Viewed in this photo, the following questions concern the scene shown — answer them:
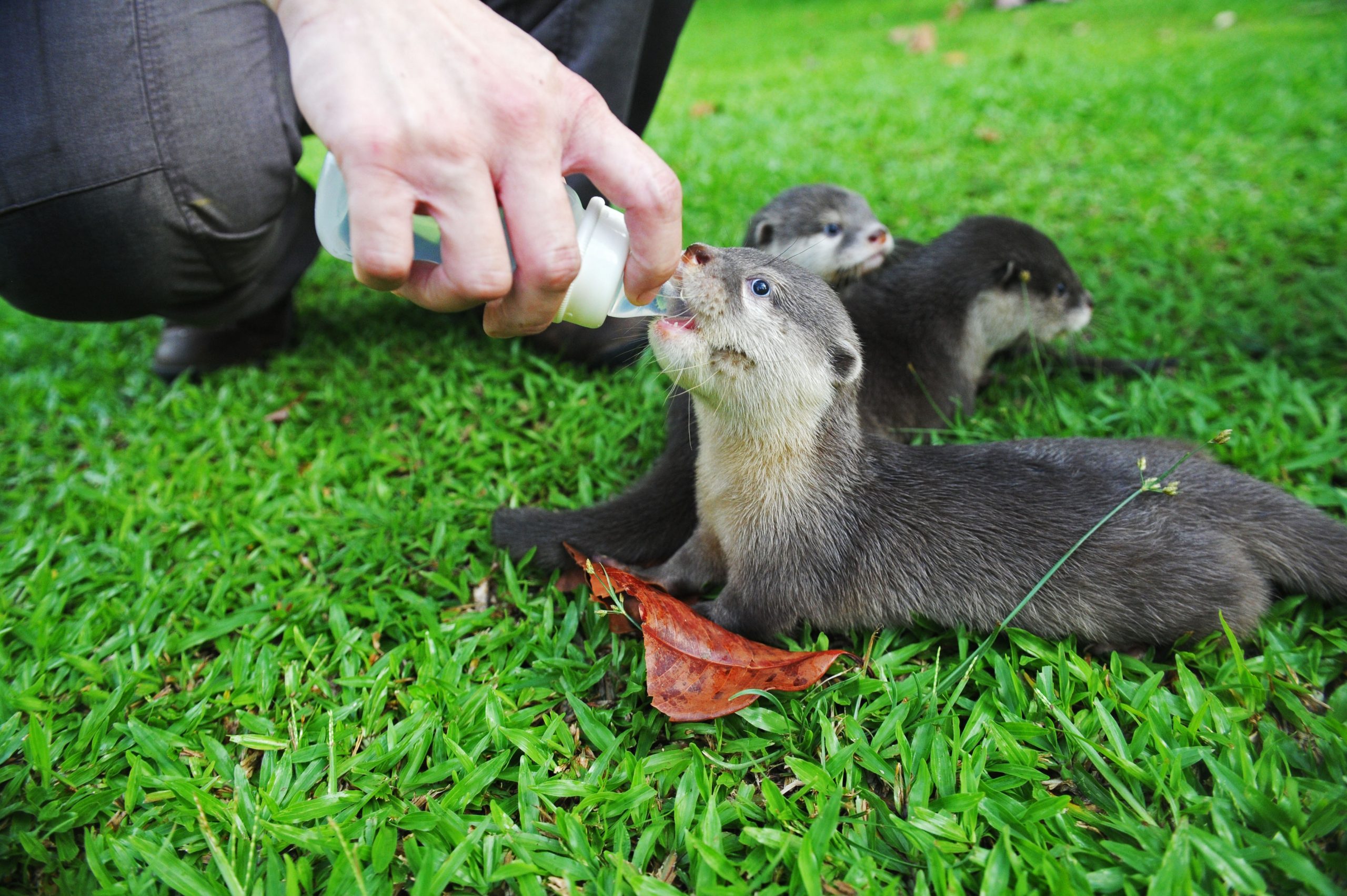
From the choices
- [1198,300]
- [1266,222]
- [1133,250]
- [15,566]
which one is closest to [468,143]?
[15,566]

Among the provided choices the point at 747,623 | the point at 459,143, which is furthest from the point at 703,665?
the point at 459,143

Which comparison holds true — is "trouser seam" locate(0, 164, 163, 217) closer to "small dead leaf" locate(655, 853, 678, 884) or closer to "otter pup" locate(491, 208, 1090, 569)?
"otter pup" locate(491, 208, 1090, 569)

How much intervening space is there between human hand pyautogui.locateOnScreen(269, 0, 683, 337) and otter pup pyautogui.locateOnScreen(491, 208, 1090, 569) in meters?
0.95

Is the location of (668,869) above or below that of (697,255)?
below

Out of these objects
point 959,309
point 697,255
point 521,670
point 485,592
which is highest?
point 697,255

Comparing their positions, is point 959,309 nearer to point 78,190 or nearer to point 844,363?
point 844,363

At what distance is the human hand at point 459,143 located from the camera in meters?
1.38

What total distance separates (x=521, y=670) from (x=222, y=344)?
2.48 metres

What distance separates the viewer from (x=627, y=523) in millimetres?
2350

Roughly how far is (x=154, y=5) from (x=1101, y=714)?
3170 mm

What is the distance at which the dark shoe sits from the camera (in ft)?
11.5

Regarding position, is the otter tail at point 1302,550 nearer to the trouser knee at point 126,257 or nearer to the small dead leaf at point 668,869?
the small dead leaf at point 668,869

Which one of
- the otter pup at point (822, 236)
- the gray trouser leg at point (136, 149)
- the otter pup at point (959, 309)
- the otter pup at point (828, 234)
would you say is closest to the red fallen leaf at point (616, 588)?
the otter pup at point (959, 309)

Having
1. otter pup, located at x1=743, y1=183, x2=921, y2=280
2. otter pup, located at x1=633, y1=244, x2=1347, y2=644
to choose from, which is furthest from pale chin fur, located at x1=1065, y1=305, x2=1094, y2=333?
otter pup, located at x1=633, y1=244, x2=1347, y2=644
